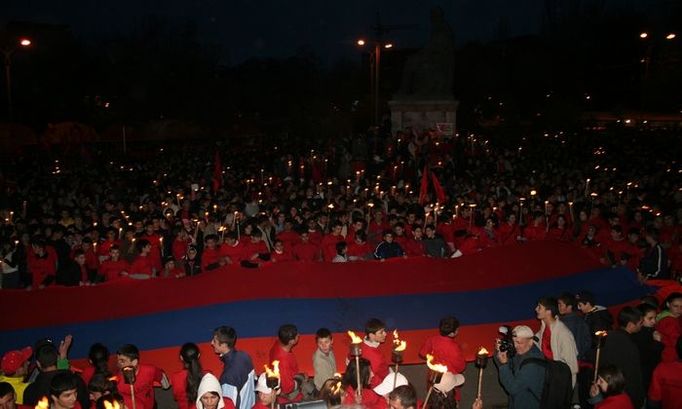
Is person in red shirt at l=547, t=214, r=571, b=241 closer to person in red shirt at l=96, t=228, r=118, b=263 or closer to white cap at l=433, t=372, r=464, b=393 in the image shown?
white cap at l=433, t=372, r=464, b=393

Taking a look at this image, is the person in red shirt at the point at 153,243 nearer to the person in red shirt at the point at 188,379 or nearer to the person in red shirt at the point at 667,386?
the person in red shirt at the point at 188,379

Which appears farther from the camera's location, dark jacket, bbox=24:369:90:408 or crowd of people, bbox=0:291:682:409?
dark jacket, bbox=24:369:90:408

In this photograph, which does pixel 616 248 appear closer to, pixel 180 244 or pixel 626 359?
pixel 626 359

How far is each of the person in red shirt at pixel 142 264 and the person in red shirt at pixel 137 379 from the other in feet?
12.7

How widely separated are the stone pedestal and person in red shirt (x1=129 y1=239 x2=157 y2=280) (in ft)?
57.2

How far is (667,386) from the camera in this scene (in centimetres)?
511

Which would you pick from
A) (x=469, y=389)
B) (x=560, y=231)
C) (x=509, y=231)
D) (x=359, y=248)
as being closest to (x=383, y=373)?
(x=469, y=389)

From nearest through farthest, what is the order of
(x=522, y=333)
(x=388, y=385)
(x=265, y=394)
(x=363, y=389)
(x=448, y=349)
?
(x=265, y=394) < (x=388, y=385) < (x=363, y=389) < (x=522, y=333) < (x=448, y=349)

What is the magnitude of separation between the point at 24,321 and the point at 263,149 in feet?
65.8

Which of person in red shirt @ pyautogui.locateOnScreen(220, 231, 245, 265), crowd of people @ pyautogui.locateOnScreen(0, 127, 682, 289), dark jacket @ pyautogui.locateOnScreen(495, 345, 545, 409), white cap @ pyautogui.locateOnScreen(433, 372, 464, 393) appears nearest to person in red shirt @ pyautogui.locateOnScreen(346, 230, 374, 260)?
crowd of people @ pyautogui.locateOnScreen(0, 127, 682, 289)

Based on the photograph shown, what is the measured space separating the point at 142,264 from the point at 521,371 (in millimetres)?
6166

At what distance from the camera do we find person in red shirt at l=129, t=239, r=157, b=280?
917 cm

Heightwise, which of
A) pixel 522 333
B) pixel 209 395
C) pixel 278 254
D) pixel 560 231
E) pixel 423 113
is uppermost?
pixel 423 113

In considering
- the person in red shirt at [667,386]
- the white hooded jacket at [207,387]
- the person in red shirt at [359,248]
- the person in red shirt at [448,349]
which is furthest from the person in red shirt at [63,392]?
the person in red shirt at [359,248]
